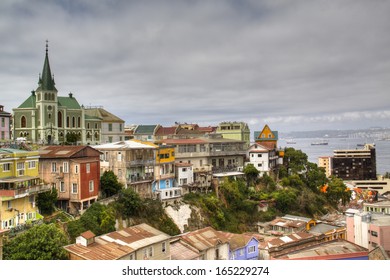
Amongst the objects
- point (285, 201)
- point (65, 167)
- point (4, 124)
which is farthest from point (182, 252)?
point (285, 201)

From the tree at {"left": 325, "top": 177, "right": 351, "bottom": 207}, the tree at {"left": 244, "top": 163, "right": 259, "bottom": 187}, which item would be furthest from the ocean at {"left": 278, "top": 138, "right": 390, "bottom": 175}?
the tree at {"left": 325, "top": 177, "right": 351, "bottom": 207}

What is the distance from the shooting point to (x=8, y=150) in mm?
8172

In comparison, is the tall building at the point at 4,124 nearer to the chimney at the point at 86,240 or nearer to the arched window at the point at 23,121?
the arched window at the point at 23,121

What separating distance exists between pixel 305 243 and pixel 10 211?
6283mm

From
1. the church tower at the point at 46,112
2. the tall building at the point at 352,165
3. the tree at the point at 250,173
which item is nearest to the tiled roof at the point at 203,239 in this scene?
the tree at the point at 250,173

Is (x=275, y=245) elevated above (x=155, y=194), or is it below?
below

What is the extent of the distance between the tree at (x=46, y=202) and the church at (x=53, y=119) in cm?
461

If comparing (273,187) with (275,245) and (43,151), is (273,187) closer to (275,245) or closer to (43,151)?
(275,245)

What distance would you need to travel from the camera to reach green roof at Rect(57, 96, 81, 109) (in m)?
14.8

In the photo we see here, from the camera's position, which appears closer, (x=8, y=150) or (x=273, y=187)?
(x=8, y=150)

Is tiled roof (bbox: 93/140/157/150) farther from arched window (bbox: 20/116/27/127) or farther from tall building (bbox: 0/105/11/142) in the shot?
arched window (bbox: 20/116/27/127)

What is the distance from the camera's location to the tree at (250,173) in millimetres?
15406

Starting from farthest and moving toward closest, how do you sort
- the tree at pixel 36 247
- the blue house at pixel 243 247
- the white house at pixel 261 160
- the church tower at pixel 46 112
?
the white house at pixel 261 160 → the church tower at pixel 46 112 → the blue house at pixel 243 247 → the tree at pixel 36 247

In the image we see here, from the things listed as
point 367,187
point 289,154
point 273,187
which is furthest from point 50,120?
point 367,187
